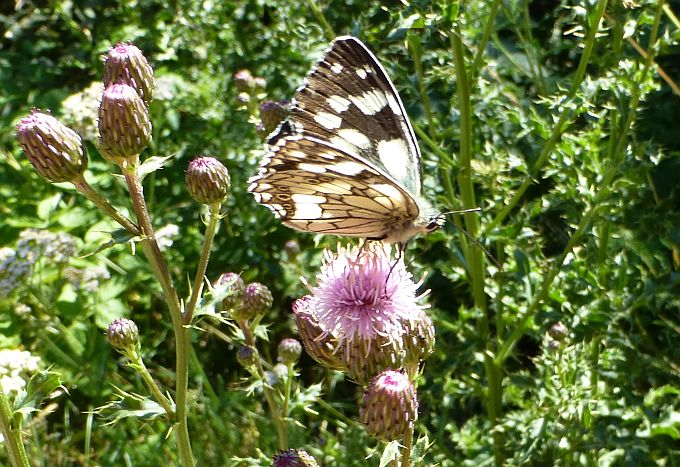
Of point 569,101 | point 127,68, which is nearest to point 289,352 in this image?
point 127,68

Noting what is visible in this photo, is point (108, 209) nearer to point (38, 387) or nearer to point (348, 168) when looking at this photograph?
point (38, 387)

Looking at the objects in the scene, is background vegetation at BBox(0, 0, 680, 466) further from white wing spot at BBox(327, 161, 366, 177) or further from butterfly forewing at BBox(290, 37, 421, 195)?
white wing spot at BBox(327, 161, 366, 177)

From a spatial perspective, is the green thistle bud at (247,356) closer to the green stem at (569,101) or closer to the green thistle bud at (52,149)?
the green thistle bud at (52,149)

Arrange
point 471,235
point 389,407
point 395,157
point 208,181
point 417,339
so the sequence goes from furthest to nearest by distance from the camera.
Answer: point 471,235
point 395,157
point 208,181
point 417,339
point 389,407

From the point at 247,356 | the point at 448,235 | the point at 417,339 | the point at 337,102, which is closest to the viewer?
the point at 417,339

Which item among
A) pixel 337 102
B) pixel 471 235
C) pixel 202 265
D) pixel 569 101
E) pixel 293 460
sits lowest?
pixel 293 460

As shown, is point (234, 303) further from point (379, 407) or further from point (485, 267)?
point (485, 267)

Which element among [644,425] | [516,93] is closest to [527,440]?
[644,425]
